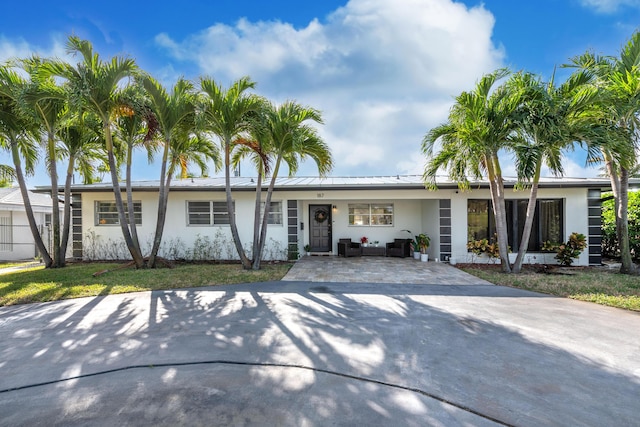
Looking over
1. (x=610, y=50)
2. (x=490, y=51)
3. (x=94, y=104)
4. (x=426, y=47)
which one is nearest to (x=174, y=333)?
(x=94, y=104)

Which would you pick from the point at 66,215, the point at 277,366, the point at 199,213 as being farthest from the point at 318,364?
the point at 66,215

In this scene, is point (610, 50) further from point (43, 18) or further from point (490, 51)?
point (43, 18)

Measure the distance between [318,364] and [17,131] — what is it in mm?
10963

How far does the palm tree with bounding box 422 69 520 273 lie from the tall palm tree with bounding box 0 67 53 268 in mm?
10962

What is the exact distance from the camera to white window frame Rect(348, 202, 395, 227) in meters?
12.4

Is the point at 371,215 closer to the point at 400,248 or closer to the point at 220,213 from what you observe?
the point at 400,248

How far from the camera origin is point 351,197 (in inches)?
406

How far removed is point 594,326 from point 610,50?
25.8 feet

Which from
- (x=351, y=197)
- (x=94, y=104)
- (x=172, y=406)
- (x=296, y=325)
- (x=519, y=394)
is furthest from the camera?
(x=351, y=197)

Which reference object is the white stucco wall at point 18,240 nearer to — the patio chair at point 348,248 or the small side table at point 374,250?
the patio chair at point 348,248

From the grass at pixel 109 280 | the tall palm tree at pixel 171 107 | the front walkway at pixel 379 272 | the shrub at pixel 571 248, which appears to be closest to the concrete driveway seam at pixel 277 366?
the grass at pixel 109 280

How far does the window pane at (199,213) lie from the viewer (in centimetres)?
1108

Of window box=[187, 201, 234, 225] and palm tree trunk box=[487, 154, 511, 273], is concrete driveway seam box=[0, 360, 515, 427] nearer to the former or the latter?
palm tree trunk box=[487, 154, 511, 273]

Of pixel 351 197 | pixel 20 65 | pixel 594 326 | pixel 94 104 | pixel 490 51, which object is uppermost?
pixel 490 51
